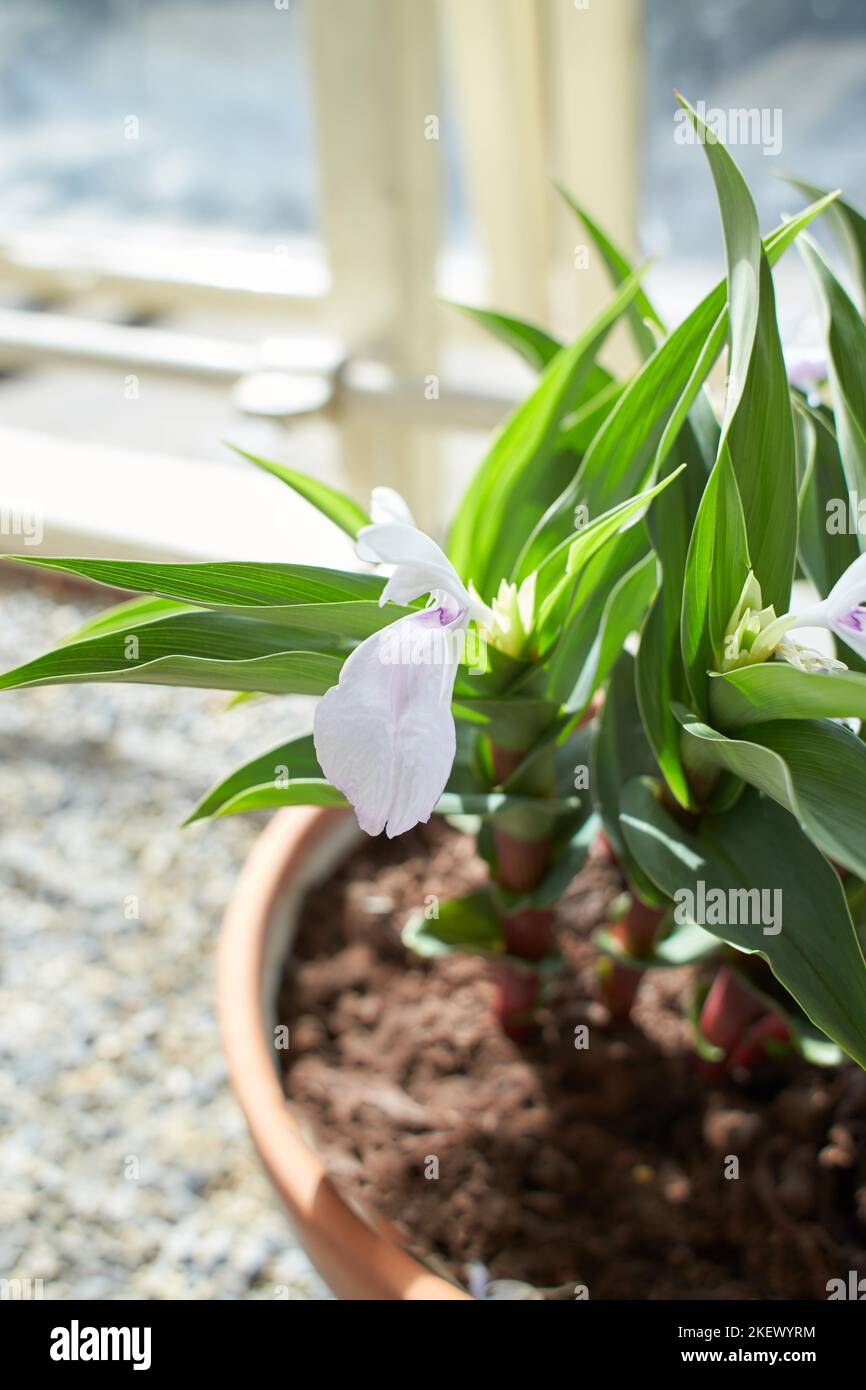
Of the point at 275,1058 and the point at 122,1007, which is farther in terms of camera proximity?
the point at 122,1007

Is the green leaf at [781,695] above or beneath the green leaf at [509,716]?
above

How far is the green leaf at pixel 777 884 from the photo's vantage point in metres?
0.36

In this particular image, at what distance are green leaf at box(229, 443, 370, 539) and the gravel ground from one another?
428 mm

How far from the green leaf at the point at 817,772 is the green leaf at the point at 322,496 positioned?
0.19 m

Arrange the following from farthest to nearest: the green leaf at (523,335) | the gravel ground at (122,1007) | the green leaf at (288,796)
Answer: the gravel ground at (122,1007)
the green leaf at (523,335)
the green leaf at (288,796)

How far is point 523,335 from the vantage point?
543 millimetres

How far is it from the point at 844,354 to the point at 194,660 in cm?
27

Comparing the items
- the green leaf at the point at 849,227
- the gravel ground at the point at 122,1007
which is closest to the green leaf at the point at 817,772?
the green leaf at the point at 849,227

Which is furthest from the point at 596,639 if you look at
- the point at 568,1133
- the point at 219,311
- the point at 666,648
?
the point at 219,311

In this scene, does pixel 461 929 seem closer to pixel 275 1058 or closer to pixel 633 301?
pixel 275 1058

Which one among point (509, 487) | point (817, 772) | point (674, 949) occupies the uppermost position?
point (509, 487)

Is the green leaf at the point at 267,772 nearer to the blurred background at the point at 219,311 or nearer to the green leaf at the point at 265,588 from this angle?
the green leaf at the point at 265,588

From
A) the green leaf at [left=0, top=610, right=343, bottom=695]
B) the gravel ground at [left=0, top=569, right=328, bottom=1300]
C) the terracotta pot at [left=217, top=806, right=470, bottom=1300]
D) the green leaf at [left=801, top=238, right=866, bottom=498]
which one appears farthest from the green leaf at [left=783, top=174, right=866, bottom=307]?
the gravel ground at [left=0, top=569, right=328, bottom=1300]
